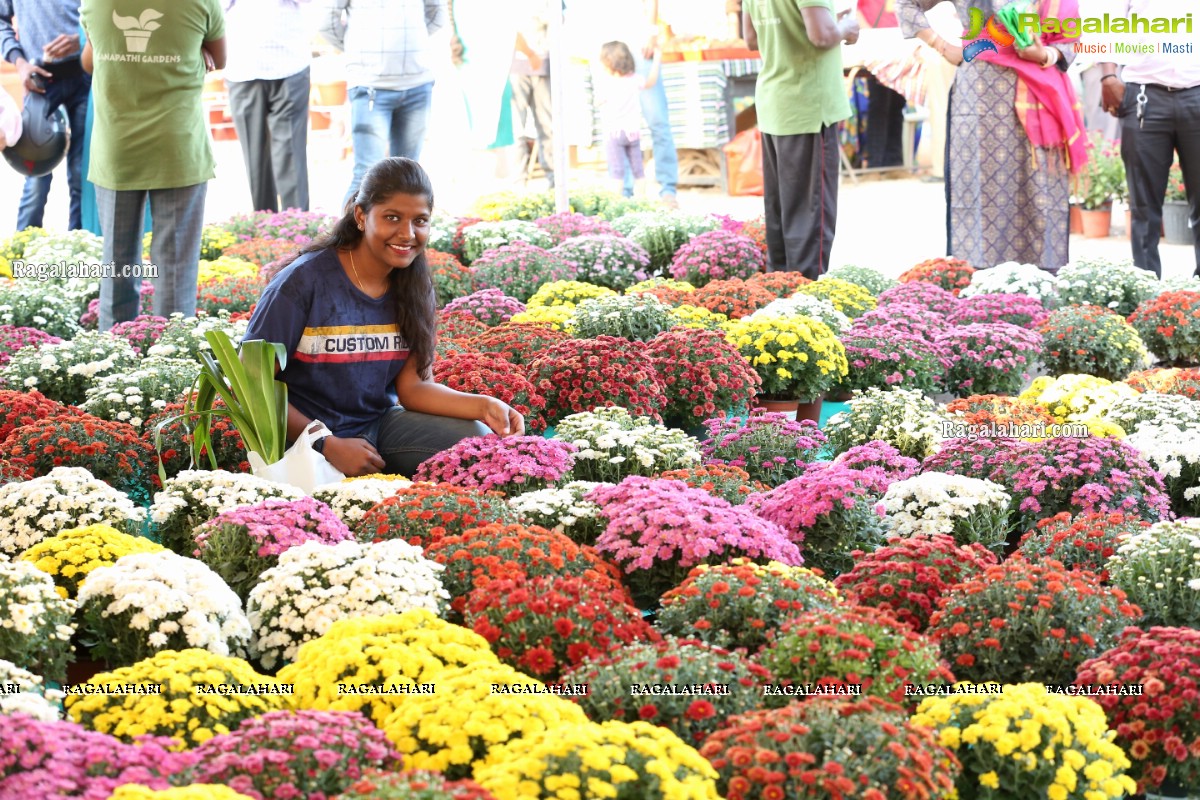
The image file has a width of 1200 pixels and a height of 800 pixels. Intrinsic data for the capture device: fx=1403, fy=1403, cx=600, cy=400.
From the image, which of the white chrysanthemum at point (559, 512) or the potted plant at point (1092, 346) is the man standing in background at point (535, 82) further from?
the white chrysanthemum at point (559, 512)

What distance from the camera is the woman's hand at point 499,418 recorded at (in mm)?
4680

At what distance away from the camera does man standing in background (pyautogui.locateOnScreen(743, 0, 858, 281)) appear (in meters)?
8.09

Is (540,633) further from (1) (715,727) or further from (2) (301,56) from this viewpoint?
(2) (301,56)

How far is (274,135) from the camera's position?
34.6ft

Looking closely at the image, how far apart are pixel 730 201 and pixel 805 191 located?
7555 mm

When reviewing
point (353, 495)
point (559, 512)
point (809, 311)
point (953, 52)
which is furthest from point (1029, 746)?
point (953, 52)

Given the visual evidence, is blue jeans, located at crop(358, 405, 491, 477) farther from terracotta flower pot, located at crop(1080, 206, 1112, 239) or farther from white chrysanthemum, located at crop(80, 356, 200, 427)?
terracotta flower pot, located at crop(1080, 206, 1112, 239)

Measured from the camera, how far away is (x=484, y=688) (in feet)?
8.50

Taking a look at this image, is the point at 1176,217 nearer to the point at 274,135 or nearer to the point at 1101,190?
the point at 1101,190

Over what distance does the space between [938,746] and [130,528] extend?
2398 mm

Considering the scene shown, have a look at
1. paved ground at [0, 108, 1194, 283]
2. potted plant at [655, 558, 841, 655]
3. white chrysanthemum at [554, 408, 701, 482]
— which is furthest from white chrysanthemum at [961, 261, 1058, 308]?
potted plant at [655, 558, 841, 655]

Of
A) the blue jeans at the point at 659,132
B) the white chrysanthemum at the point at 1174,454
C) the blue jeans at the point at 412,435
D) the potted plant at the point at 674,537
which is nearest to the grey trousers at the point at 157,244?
the blue jeans at the point at 412,435

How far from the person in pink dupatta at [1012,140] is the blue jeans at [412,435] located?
4.67 meters

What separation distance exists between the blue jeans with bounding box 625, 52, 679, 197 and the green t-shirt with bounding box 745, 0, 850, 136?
6177 mm
